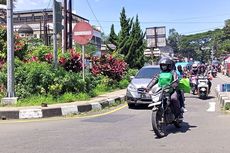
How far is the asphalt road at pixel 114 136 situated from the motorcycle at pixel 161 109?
0.74ft

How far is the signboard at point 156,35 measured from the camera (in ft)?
141

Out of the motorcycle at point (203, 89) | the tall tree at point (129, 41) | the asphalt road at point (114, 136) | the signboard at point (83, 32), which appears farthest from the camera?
the tall tree at point (129, 41)

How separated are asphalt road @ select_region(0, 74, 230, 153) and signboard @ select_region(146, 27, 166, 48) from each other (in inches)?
1224

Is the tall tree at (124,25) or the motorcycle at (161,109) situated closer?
the motorcycle at (161,109)

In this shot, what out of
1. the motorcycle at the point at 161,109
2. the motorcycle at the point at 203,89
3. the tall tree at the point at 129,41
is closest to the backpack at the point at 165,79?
the motorcycle at the point at 161,109

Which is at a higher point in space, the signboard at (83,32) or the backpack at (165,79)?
the signboard at (83,32)

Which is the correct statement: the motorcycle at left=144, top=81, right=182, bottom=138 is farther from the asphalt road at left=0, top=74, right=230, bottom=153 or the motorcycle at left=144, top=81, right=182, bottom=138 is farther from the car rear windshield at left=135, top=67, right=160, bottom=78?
the car rear windshield at left=135, top=67, right=160, bottom=78

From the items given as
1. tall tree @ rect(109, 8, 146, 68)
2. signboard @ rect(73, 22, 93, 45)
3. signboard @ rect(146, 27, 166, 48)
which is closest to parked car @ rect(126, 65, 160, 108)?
signboard @ rect(73, 22, 93, 45)

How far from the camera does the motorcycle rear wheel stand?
28.7 ft

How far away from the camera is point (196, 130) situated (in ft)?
31.7

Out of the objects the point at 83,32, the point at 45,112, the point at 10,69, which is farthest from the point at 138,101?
the point at 10,69

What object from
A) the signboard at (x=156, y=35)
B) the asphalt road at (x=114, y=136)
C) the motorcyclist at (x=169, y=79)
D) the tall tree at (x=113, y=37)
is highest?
the signboard at (x=156, y=35)

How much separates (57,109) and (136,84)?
3.59 meters

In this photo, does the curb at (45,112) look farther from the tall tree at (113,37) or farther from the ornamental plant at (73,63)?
the tall tree at (113,37)
